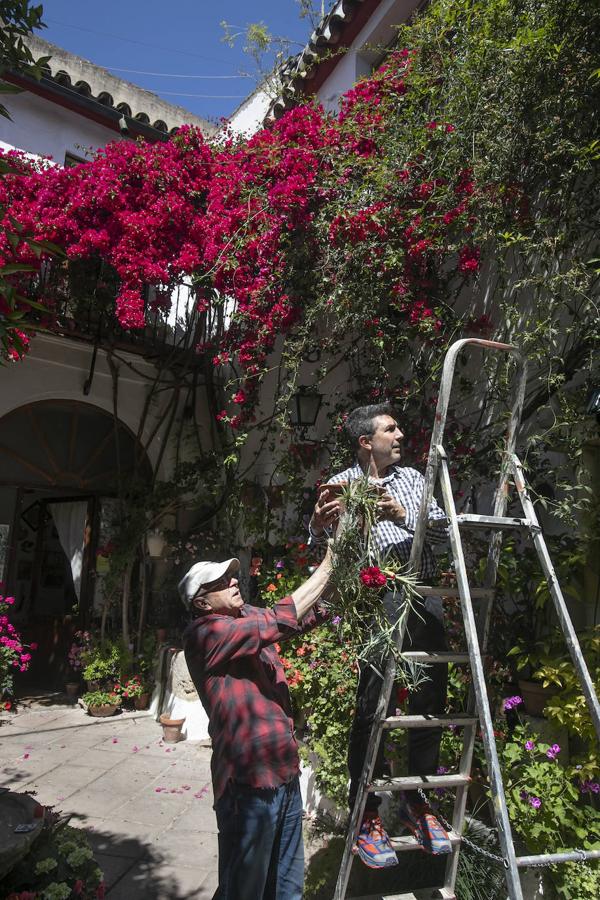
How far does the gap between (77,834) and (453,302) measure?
13.9ft

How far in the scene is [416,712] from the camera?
273 centimetres

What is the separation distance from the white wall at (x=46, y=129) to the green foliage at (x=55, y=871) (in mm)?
7569

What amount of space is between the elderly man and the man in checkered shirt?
0.86 ft

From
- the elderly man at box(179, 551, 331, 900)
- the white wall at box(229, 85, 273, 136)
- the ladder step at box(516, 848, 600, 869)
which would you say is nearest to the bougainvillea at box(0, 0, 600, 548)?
the ladder step at box(516, 848, 600, 869)

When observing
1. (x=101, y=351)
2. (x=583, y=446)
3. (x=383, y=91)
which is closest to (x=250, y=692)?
(x=583, y=446)

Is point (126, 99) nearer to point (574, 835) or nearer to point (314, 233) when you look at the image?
point (314, 233)

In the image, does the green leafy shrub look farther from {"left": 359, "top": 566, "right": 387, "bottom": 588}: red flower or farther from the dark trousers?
{"left": 359, "top": 566, "right": 387, "bottom": 588}: red flower

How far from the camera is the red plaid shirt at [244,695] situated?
7.95 ft

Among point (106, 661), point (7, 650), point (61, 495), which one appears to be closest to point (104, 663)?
point (106, 661)

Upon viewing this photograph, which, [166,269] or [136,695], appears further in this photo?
[136,695]

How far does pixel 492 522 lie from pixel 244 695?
1.13 meters

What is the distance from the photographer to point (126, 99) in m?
10.4

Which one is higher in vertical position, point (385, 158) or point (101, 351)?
point (385, 158)

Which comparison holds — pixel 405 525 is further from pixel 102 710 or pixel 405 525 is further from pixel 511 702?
pixel 102 710
